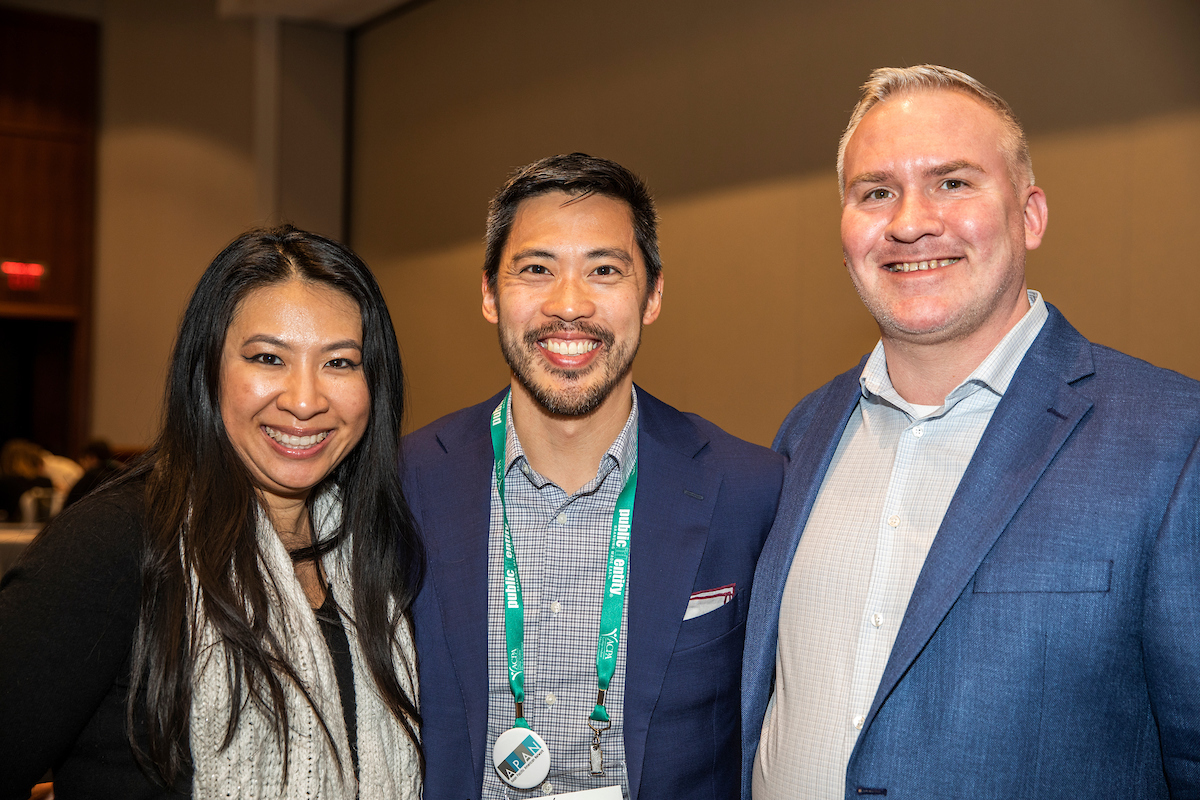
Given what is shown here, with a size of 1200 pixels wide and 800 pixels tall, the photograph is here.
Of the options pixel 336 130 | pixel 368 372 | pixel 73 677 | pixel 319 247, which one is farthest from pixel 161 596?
pixel 336 130

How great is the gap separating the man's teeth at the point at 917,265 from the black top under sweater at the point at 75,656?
1483 millimetres

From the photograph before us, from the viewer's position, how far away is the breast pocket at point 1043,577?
1.50m

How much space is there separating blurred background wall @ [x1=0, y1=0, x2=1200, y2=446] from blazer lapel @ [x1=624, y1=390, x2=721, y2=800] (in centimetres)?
282

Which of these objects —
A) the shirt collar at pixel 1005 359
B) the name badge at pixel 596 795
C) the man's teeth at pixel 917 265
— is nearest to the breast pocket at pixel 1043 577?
the shirt collar at pixel 1005 359

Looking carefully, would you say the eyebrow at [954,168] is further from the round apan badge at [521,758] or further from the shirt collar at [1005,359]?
the round apan badge at [521,758]

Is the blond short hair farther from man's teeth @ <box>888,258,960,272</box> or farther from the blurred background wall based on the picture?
the blurred background wall

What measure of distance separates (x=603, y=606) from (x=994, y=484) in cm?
84

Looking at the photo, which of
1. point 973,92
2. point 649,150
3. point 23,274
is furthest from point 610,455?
point 23,274

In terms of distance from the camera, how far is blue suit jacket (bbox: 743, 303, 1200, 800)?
1.47 meters

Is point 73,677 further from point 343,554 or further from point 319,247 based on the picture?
point 319,247

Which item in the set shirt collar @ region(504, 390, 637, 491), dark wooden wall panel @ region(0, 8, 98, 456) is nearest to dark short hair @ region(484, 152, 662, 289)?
shirt collar @ region(504, 390, 637, 491)

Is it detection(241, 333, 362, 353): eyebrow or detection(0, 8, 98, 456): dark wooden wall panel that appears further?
detection(0, 8, 98, 456): dark wooden wall panel

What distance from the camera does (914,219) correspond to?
70.1 inches

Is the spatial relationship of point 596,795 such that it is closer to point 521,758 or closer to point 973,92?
point 521,758
